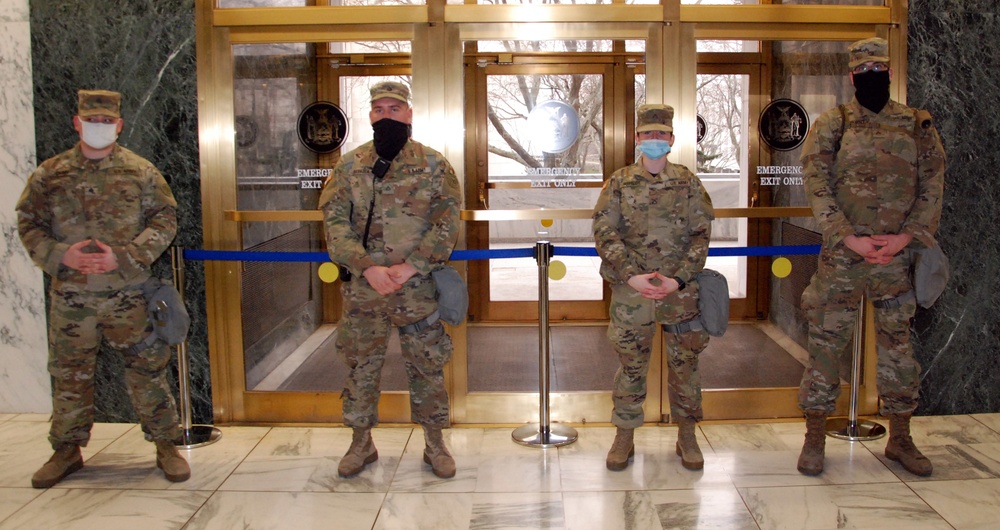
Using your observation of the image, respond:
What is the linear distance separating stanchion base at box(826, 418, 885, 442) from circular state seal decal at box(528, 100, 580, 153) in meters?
2.06

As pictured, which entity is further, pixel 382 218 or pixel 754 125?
pixel 754 125

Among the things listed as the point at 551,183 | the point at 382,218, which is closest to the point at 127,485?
the point at 382,218

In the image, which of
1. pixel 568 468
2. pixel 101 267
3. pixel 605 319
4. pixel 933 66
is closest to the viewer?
pixel 101 267

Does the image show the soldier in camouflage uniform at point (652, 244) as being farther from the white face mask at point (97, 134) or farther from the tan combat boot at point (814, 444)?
the white face mask at point (97, 134)

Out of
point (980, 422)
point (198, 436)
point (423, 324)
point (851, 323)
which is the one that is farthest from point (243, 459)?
point (980, 422)

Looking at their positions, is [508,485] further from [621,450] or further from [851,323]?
[851,323]

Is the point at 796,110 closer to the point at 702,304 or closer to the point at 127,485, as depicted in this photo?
the point at 702,304

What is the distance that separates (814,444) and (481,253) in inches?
72.8

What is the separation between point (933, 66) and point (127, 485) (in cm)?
454

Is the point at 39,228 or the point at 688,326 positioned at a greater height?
the point at 39,228

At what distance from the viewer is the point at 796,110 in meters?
4.56

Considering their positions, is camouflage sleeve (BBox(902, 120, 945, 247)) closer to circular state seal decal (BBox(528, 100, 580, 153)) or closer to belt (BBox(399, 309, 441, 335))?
circular state seal decal (BBox(528, 100, 580, 153))

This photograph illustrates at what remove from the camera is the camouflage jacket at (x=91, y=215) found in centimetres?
376

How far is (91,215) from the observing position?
3.80 metres
